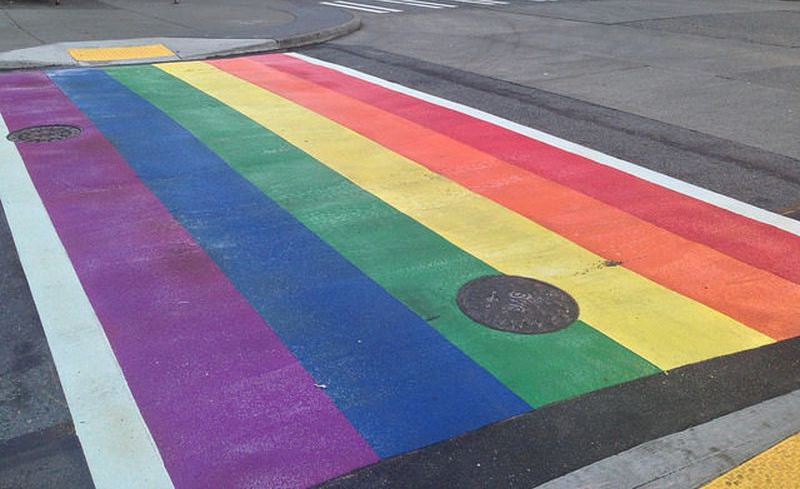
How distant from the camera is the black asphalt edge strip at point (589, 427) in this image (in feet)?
11.0

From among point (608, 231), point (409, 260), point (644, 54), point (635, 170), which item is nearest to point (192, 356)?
point (409, 260)

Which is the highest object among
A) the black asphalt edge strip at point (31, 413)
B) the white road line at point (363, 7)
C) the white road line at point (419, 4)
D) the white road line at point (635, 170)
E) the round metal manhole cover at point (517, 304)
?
the white road line at point (419, 4)

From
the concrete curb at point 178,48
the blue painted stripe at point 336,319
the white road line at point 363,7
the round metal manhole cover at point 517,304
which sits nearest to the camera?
the blue painted stripe at point 336,319

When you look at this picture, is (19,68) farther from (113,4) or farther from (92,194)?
(113,4)

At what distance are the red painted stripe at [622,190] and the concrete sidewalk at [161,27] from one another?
4.81 meters

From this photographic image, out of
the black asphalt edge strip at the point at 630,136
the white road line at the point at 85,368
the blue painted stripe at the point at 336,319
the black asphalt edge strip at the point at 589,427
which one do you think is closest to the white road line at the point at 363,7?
the black asphalt edge strip at the point at 630,136

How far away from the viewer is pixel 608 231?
6.08 meters

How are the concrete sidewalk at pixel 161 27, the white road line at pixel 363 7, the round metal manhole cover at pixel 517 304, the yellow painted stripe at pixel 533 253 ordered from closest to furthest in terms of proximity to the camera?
1. the yellow painted stripe at pixel 533 253
2. the round metal manhole cover at pixel 517 304
3. the concrete sidewalk at pixel 161 27
4. the white road line at pixel 363 7

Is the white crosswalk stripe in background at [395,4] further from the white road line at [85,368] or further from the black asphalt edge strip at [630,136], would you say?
the white road line at [85,368]

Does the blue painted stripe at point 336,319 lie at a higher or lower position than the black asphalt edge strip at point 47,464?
higher

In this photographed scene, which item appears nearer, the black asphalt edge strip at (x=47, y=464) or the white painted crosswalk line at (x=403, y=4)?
the black asphalt edge strip at (x=47, y=464)

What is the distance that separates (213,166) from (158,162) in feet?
1.95

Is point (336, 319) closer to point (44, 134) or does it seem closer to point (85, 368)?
point (85, 368)

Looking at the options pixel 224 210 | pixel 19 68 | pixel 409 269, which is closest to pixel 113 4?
pixel 19 68
